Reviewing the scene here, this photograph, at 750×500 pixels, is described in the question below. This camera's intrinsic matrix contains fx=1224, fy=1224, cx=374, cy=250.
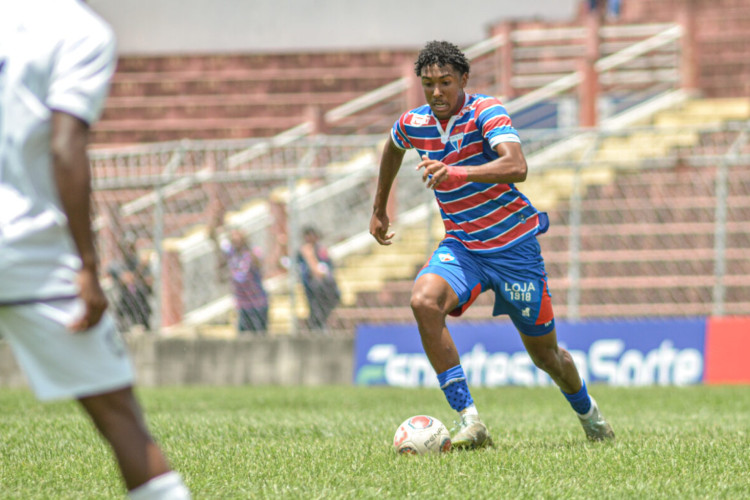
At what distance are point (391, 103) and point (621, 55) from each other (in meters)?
3.77

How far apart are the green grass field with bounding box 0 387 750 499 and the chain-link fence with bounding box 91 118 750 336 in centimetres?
453

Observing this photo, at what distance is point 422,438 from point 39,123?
3.35 meters

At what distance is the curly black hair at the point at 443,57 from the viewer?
255 inches

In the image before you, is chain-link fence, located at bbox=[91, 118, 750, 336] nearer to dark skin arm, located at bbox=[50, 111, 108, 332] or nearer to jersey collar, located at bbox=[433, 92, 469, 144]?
jersey collar, located at bbox=[433, 92, 469, 144]

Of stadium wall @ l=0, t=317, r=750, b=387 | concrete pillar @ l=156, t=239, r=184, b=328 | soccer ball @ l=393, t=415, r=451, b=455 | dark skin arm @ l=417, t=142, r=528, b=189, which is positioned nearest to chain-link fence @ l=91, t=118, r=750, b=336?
concrete pillar @ l=156, t=239, r=184, b=328

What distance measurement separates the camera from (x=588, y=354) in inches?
536

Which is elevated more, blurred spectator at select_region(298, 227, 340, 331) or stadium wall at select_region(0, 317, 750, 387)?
blurred spectator at select_region(298, 227, 340, 331)

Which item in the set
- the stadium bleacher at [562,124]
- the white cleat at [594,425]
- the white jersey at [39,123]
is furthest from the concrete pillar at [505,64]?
the white jersey at [39,123]

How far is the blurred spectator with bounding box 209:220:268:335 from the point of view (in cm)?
1480

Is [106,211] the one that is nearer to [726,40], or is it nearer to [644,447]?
[644,447]

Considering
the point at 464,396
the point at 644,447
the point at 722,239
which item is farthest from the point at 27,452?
the point at 722,239

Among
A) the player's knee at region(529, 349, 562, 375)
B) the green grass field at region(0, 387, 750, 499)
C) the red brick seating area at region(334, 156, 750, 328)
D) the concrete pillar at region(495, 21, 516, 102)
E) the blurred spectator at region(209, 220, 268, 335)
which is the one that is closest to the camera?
the green grass field at region(0, 387, 750, 499)

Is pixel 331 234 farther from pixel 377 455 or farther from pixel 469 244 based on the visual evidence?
pixel 377 455

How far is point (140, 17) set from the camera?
78.3 feet
